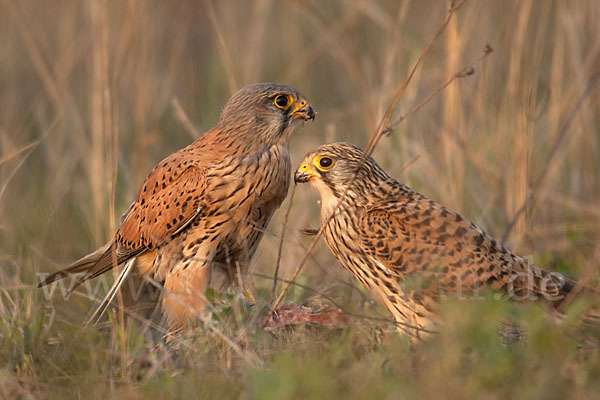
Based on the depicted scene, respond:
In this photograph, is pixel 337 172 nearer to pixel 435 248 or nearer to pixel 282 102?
pixel 282 102

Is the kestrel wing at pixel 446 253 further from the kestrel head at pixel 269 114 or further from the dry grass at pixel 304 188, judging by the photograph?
the kestrel head at pixel 269 114

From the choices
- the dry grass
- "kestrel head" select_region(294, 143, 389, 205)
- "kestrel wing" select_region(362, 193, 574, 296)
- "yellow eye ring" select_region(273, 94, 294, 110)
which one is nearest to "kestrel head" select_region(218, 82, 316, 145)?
"yellow eye ring" select_region(273, 94, 294, 110)

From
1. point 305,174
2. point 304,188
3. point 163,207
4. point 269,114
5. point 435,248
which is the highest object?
point 269,114

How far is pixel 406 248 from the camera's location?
4.51 meters

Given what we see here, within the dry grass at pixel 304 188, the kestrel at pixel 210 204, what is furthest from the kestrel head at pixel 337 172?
the dry grass at pixel 304 188

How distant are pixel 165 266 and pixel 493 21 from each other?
15.8ft

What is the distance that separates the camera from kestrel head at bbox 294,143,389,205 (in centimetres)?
488

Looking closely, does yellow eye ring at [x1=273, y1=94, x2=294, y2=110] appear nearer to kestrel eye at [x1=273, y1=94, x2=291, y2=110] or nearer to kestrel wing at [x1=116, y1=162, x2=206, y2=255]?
kestrel eye at [x1=273, y1=94, x2=291, y2=110]

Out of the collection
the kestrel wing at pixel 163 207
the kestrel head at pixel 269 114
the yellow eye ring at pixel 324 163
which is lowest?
the kestrel wing at pixel 163 207

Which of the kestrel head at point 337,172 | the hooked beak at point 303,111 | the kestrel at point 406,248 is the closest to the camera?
the kestrel at point 406,248

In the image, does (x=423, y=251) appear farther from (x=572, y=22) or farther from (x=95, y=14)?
(x=95, y=14)

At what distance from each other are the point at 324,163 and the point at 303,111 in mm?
442

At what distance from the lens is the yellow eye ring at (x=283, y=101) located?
5191 mm

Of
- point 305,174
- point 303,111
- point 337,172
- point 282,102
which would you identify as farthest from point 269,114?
point 337,172
